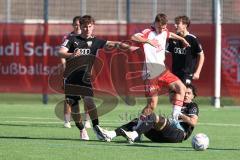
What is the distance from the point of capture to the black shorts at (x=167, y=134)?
12.7 metres

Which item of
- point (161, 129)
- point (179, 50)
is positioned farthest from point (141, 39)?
point (179, 50)

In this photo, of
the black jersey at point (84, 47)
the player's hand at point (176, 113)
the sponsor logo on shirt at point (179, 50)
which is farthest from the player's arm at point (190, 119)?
the sponsor logo on shirt at point (179, 50)

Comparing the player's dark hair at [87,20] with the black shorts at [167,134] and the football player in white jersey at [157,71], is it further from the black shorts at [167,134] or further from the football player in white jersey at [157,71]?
the black shorts at [167,134]

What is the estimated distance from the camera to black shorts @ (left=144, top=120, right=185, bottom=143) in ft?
41.8

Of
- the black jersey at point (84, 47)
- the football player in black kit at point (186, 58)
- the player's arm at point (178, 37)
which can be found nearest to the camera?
the black jersey at point (84, 47)

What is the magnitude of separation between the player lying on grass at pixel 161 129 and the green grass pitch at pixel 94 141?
15 cm

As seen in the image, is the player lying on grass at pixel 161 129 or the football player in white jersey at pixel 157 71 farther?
the football player in white jersey at pixel 157 71

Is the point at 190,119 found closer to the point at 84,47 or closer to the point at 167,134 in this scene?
the point at 167,134

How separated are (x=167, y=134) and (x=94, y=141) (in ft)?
3.98

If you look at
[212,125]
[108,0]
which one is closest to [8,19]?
[108,0]

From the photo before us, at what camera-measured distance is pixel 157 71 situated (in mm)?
14750

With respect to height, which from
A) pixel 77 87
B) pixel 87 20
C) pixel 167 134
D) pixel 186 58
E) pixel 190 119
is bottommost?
pixel 167 134

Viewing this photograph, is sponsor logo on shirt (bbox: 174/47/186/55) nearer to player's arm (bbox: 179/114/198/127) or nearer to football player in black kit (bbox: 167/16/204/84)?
football player in black kit (bbox: 167/16/204/84)

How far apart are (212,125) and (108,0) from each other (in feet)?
35.1
